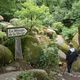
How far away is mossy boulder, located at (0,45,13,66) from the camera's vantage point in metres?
10.1

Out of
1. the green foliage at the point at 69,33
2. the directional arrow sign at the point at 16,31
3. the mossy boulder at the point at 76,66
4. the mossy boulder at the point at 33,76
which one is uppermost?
the directional arrow sign at the point at 16,31

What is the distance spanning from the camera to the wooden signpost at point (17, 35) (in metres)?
10.1

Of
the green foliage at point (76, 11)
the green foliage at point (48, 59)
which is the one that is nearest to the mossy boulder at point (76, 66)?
the green foliage at point (48, 59)

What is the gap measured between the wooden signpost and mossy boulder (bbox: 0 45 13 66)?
304 millimetres

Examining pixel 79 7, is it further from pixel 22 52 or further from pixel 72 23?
pixel 22 52

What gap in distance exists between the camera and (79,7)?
20.0m

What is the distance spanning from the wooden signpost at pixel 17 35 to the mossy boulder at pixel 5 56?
30cm

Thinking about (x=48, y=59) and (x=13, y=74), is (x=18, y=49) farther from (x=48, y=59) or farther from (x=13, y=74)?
(x=13, y=74)

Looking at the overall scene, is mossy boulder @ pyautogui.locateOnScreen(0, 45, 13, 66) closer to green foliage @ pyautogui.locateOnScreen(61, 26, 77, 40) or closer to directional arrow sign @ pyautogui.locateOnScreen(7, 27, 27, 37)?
directional arrow sign @ pyautogui.locateOnScreen(7, 27, 27, 37)

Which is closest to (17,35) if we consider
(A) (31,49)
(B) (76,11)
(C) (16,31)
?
(C) (16,31)

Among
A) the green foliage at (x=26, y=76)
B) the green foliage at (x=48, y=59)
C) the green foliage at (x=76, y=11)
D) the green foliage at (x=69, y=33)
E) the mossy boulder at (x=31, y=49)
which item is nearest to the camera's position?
the green foliage at (x=26, y=76)

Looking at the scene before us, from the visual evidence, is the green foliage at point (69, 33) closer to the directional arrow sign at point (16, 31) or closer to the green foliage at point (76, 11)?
the green foliage at point (76, 11)

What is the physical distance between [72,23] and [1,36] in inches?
410

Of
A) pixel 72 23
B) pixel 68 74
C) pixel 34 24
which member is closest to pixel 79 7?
pixel 72 23
